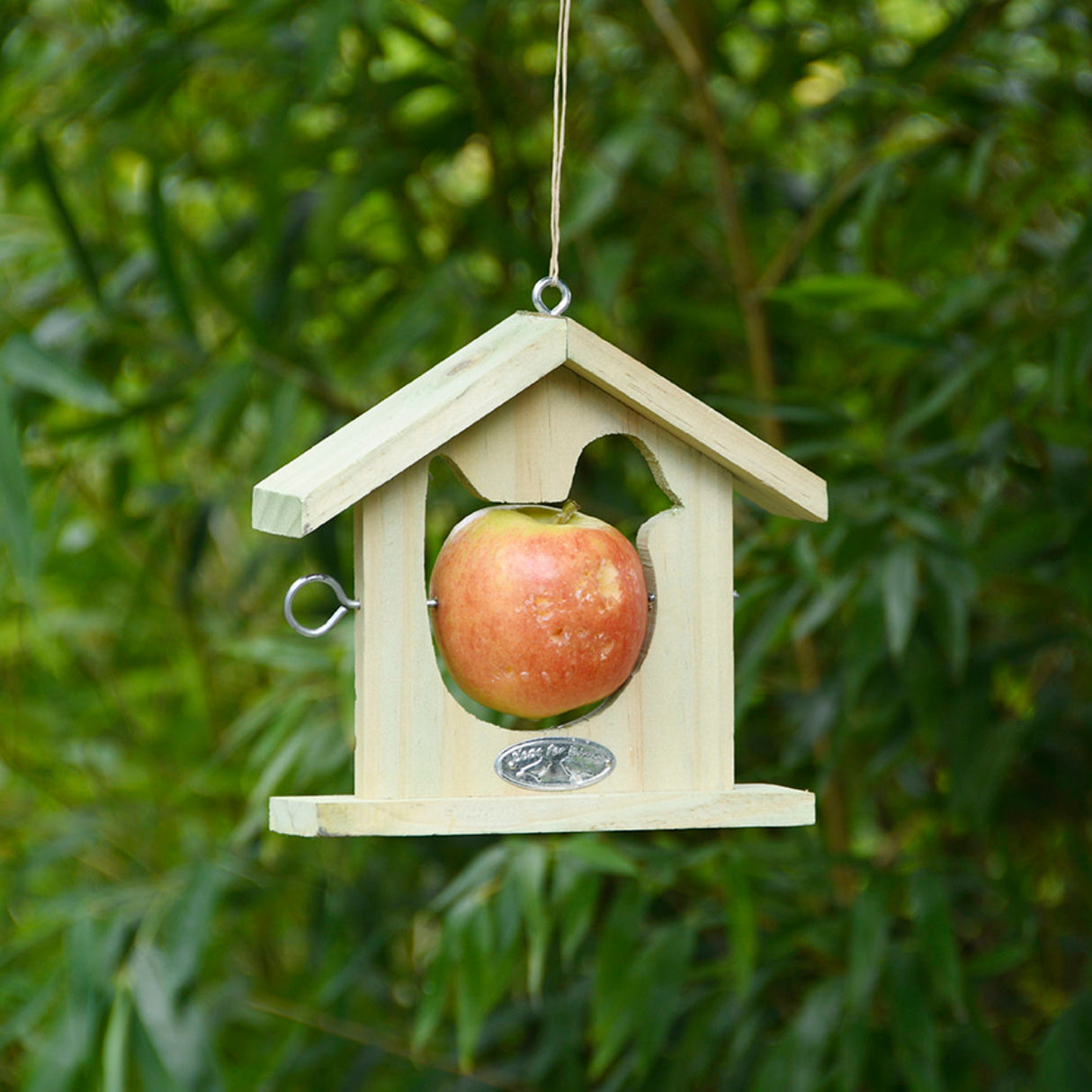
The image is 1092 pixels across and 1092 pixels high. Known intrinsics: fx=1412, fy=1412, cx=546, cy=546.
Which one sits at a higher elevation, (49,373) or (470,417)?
(49,373)

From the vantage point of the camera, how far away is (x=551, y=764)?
26.0 inches

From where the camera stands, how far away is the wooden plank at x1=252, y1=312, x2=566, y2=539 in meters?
0.60

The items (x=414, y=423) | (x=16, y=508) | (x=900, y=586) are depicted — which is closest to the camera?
(x=414, y=423)

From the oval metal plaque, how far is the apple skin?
0.02 meters

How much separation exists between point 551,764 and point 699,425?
0.18 metres

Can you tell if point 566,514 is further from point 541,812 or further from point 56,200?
point 56,200

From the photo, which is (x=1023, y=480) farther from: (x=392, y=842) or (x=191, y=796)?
(x=191, y=796)

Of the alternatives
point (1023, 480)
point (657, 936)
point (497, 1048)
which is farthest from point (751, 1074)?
point (1023, 480)

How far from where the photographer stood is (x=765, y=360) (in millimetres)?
1204

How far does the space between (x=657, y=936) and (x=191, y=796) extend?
2.44ft

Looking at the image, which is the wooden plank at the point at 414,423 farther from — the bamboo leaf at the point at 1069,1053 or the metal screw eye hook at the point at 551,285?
the bamboo leaf at the point at 1069,1053

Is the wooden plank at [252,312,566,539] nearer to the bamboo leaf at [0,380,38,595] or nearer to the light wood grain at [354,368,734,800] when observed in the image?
the light wood grain at [354,368,734,800]

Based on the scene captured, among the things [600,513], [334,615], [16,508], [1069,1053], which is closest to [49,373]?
[16,508]

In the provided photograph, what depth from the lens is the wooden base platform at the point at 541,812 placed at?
603 millimetres
